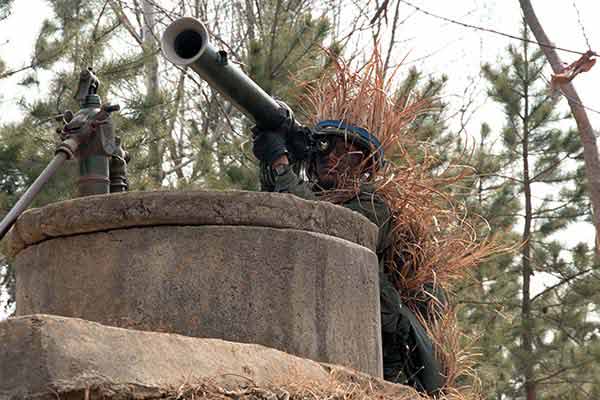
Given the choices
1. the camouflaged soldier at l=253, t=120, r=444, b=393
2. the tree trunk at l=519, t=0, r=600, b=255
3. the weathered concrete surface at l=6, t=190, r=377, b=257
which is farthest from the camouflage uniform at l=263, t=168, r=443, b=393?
the tree trunk at l=519, t=0, r=600, b=255

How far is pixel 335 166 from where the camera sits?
476cm

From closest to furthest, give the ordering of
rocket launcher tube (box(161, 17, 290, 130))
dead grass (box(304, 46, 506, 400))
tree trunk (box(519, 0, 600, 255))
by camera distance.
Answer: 1. rocket launcher tube (box(161, 17, 290, 130))
2. dead grass (box(304, 46, 506, 400))
3. tree trunk (box(519, 0, 600, 255))

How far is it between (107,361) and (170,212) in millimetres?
725

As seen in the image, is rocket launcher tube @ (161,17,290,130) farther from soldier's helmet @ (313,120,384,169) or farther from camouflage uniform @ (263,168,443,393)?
soldier's helmet @ (313,120,384,169)

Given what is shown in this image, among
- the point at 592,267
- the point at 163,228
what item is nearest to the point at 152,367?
the point at 163,228

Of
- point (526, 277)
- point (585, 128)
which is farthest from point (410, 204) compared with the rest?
point (526, 277)

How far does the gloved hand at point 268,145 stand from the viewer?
14.5ft

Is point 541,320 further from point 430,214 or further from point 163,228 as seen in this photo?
point 163,228

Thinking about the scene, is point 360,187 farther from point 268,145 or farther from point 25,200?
point 25,200

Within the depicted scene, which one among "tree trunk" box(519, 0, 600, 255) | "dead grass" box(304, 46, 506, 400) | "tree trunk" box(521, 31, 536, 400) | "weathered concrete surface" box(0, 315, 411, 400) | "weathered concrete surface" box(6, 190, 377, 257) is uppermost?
"tree trunk" box(521, 31, 536, 400)

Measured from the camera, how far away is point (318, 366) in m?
3.65

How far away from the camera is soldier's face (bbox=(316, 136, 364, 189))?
15.6ft

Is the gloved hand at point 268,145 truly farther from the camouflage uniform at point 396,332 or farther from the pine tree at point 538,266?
the pine tree at point 538,266

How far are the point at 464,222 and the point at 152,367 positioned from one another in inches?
85.2
